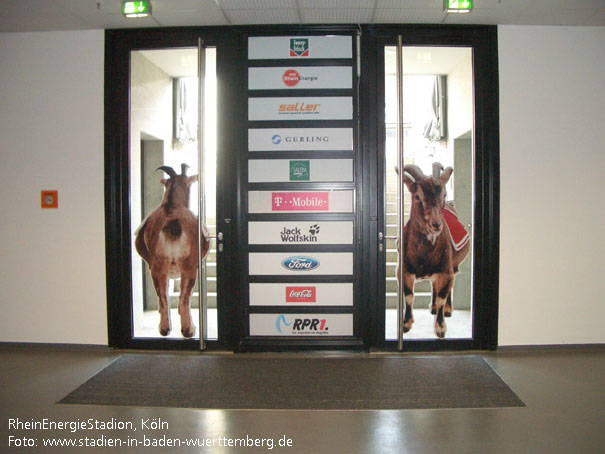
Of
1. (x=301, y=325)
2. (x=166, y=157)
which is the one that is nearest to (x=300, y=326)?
(x=301, y=325)

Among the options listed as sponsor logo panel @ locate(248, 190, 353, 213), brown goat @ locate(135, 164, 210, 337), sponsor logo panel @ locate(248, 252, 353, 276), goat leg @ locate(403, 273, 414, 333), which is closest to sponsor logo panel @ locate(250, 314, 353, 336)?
sponsor logo panel @ locate(248, 252, 353, 276)

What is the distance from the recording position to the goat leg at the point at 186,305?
3.96 meters

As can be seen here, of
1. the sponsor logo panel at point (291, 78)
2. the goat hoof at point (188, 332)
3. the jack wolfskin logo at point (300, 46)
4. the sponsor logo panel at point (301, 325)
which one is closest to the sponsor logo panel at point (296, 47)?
the jack wolfskin logo at point (300, 46)

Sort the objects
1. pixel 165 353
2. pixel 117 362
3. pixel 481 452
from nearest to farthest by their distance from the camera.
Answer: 1. pixel 481 452
2. pixel 117 362
3. pixel 165 353

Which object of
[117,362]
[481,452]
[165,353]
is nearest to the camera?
[481,452]

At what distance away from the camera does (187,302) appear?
3973 mm

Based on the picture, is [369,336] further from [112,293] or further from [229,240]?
[112,293]

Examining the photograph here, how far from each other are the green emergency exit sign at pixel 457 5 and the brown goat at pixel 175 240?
8.86 feet

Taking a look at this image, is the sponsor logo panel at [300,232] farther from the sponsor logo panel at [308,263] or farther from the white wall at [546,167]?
the white wall at [546,167]

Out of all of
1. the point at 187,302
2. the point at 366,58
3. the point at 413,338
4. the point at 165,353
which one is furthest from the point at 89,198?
the point at 413,338

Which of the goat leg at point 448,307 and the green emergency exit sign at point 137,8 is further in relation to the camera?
the goat leg at point 448,307

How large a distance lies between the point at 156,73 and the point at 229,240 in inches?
71.5

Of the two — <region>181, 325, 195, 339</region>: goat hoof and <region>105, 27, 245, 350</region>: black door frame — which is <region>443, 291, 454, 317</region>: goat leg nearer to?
<region>105, 27, 245, 350</region>: black door frame

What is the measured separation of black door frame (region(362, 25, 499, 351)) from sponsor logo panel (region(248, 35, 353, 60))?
10.6 inches
